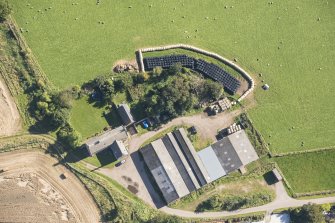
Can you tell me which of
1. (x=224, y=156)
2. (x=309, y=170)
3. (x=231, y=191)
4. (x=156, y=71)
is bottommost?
(x=309, y=170)

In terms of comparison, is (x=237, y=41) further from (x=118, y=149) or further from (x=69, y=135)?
(x=69, y=135)

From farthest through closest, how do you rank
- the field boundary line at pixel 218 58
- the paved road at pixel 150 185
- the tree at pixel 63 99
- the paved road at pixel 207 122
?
the paved road at pixel 207 122 → the field boundary line at pixel 218 58 → the paved road at pixel 150 185 → the tree at pixel 63 99

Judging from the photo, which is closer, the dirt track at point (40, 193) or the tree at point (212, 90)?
the dirt track at point (40, 193)

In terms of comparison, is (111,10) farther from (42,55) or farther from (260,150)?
(260,150)

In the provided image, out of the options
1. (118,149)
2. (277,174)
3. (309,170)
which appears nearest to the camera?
(118,149)

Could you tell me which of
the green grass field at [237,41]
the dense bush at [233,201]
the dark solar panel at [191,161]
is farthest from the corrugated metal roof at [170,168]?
the green grass field at [237,41]

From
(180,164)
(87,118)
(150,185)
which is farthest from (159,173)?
(87,118)

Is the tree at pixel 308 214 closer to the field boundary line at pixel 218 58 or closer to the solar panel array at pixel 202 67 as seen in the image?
the field boundary line at pixel 218 58
